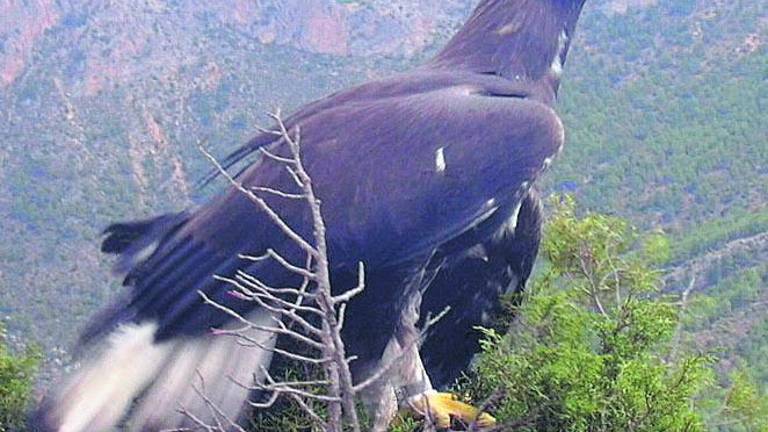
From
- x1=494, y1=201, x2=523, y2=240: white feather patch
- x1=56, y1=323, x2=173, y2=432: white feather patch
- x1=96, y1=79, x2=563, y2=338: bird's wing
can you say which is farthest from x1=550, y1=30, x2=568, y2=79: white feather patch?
x1=56, y1=323, x2=173, y2=432: white feather patch

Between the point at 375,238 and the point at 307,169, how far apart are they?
29cm

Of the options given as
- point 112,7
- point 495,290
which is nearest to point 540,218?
point 495,290

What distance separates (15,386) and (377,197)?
114cm

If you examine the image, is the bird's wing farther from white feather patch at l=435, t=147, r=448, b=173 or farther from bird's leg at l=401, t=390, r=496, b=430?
bird's leg at l=401, t=390, r=496, b=430

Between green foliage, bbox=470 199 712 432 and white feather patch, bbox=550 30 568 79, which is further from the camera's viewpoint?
white feather patch, bbox=550 30 568 79

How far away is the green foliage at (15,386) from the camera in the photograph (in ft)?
11.3

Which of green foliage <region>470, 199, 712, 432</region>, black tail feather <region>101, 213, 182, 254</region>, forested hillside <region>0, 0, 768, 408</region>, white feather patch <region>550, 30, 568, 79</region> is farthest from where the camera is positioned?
forested hillside <region>0, 0, 768, 408</region>

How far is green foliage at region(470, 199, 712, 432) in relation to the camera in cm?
291

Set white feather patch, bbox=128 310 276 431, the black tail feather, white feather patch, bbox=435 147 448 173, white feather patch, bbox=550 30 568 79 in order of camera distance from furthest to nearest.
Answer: white feather patch, bbox=550 30 568 79, the black tail feather, white feather patch, bbox=435 147 448 173, white feather patch, bbox=128 310 276 431

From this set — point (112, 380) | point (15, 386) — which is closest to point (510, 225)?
point (112, 380)

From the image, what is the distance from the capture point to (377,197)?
11.3 ft

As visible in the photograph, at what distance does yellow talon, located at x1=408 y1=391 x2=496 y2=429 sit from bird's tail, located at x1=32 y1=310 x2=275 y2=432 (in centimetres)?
43

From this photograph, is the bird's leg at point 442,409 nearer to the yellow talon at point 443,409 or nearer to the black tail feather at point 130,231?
the yellow talon at point 443,409

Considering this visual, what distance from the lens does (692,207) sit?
22297mm
